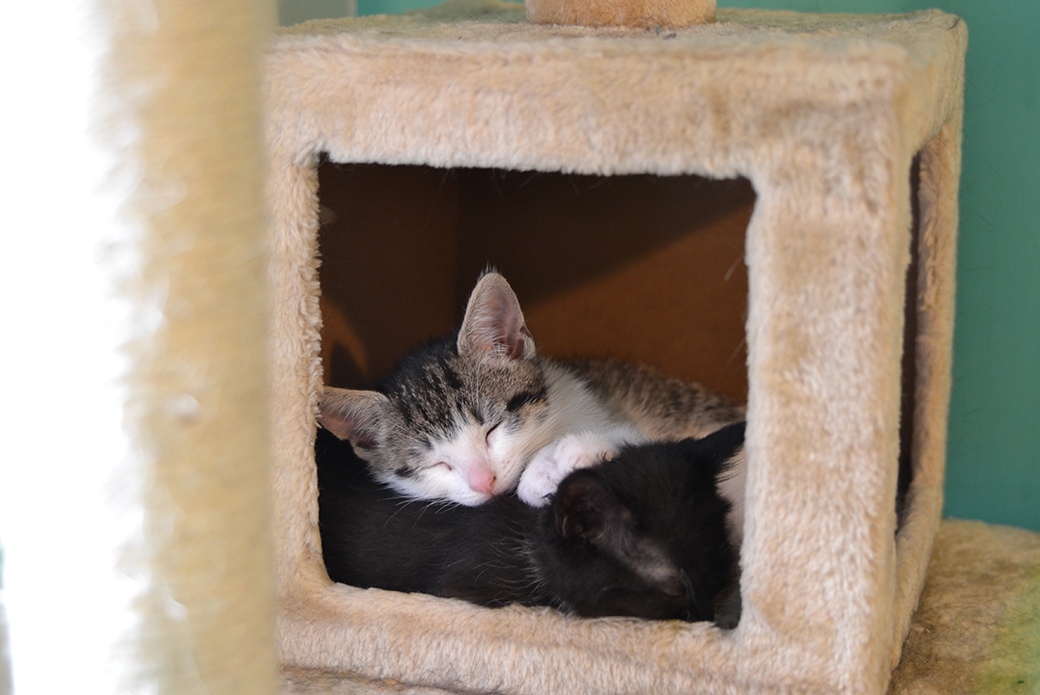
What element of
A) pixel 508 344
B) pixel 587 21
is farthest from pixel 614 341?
pixel 587 21

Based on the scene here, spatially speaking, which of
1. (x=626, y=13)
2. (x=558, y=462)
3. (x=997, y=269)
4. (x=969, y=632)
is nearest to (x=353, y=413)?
(x=558, y=462)

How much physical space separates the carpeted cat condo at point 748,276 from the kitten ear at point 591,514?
0.12 metres

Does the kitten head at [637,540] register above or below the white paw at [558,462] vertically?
below

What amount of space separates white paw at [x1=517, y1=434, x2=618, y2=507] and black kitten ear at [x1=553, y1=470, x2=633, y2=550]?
0.16 metres

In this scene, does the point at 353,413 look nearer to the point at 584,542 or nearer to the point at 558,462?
the point at 558,462

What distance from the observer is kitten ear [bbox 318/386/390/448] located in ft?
4.71

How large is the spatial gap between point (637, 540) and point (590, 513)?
0.22 feet

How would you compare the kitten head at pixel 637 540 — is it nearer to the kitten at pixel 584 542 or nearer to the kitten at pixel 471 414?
the kitten at pixel 584 542

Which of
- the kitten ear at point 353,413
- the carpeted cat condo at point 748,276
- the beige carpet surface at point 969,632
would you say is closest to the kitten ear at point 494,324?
the kitten ear at point 353,413

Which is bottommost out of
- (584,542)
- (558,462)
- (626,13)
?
(584,542)

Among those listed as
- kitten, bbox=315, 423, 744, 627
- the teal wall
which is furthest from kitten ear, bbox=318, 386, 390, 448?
the teal wall

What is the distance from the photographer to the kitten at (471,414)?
1.41 metres

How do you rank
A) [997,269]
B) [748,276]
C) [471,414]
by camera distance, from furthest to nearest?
1. [997,269]
2. [471,414]
3. [748,276]

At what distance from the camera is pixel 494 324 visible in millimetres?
1485
